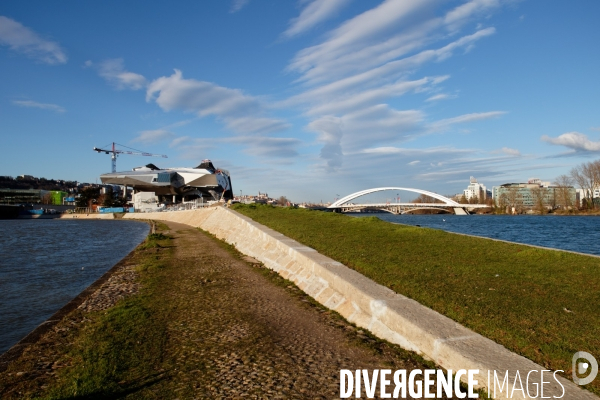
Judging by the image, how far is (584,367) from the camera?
10.3 ft

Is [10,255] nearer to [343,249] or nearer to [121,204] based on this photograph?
[343,249]

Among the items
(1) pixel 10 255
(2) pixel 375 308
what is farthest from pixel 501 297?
(1) pixel 10 255

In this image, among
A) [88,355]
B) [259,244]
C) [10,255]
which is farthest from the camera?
[10,255]

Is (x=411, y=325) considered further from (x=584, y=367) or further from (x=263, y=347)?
(x=263, y=347)

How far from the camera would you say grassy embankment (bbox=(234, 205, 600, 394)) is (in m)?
3.71

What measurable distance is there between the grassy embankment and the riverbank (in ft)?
3.33

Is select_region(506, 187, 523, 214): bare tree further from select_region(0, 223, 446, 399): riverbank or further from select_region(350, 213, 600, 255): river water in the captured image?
select_region(0, 223, 446, 399): riverbank

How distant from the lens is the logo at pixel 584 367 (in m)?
2.97

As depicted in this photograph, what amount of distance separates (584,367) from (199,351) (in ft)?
12.1

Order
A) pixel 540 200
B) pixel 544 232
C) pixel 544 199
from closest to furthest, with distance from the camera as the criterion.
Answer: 1. pixel 544 232
2. pixel 540 200
3. pixel 544 199

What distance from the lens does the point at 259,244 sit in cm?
1341

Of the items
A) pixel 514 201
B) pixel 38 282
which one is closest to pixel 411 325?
pixel 38 282

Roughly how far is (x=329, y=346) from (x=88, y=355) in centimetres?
276

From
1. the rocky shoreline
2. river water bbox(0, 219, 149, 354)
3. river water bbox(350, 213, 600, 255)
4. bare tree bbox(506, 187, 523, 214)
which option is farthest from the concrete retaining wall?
bare tree bbox(506, 187, 523, 214)
